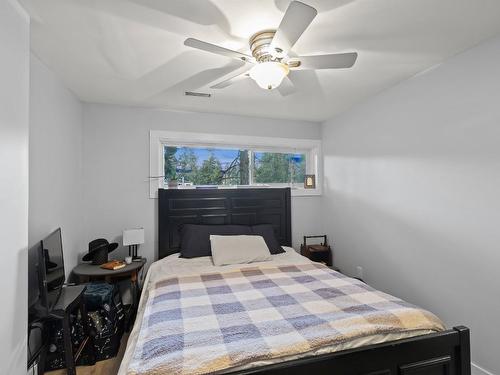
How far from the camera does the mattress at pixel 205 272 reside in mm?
1217

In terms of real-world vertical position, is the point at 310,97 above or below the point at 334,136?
above

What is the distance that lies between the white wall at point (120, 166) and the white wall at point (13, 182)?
4.98ft

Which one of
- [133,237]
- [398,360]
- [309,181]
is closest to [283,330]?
[398,360]

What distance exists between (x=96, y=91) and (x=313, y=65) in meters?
2.15

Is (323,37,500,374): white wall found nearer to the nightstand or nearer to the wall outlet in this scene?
the wall outlet

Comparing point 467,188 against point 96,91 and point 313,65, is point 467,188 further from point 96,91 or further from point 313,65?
point 96,91

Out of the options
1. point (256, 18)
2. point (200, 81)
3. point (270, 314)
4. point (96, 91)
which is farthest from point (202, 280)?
point (96, 91)

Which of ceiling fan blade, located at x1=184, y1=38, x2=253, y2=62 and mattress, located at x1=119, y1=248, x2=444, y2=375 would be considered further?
ceiling fan blade, located at x1=184, y1=38, x2=253, y2=62

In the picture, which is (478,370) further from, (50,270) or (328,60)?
(50,270)

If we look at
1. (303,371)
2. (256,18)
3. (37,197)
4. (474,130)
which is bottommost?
(303,371)

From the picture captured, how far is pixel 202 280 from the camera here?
220cm

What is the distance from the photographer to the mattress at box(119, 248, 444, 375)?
1217 millimetres

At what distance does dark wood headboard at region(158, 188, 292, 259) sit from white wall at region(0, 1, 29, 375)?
1.62 m

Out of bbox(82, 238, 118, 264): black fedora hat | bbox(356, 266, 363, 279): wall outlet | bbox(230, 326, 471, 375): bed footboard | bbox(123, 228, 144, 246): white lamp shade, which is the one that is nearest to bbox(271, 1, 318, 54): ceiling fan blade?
bbox(230, 326, 471, 375): bed footboard
